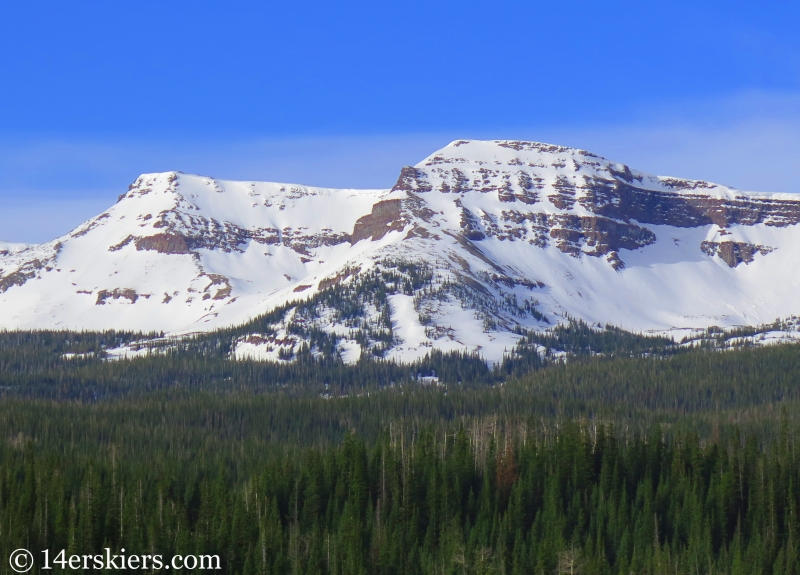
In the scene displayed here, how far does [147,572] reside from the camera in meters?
110

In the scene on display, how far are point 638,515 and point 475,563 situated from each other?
24.5 metres

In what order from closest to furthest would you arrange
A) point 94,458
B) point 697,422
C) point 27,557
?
1. point 27,557
2. point 94,458
3. point 697,422

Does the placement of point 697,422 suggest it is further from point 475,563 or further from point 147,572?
point 147,572

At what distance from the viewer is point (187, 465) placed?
14862 centimetres

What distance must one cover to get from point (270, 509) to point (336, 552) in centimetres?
1362

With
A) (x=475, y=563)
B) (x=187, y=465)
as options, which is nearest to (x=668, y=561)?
(x=475, y=563)

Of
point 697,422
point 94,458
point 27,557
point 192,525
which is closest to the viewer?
point 27,557

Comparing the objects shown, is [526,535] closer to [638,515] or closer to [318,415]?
[638,515]

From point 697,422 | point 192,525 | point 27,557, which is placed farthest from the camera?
point 697,422

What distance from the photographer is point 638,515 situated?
130 metres

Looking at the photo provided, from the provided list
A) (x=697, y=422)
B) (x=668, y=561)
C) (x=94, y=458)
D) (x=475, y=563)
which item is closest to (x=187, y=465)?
(x=94, y=458)

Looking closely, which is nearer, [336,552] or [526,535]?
[336,552]

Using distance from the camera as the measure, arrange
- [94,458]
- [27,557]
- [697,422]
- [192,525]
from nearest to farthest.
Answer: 1. [27,557]
2. [192,525]
3. [94,458]
4. [697,422]

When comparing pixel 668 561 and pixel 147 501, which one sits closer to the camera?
pixel 668 561
